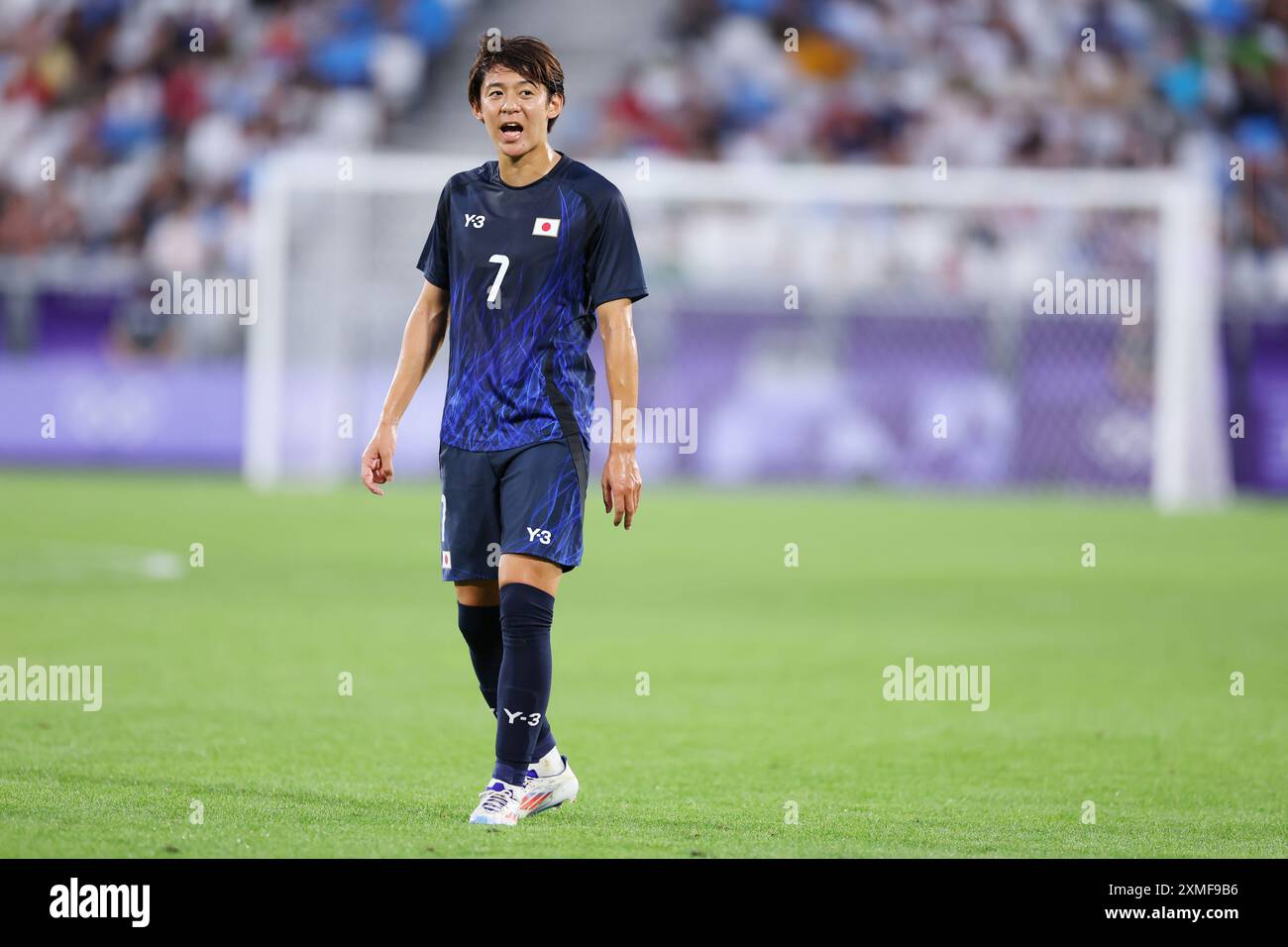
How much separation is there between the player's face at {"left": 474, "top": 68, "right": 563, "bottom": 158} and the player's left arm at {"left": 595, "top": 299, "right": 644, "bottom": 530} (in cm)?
54

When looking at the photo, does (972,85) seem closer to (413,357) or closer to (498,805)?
(413,357)

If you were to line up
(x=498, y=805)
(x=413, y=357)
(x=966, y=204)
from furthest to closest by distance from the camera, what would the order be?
(x=966, y=204) → (x=413, y=357) → (x=498, y=805)

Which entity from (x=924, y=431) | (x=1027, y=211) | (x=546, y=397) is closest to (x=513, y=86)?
(x=546, y=397)

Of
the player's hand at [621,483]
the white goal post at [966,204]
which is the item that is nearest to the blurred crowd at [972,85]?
the white goal post at [966,204]

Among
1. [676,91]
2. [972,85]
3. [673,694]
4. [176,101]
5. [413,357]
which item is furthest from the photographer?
[676,91]

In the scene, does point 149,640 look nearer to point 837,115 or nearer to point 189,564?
point 189,564

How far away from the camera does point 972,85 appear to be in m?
25.2

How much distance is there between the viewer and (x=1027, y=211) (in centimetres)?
2395

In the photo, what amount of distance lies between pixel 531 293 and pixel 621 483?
627 millimetres

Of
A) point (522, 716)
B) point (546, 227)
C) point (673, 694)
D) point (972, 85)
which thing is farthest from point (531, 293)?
point (972, 85)

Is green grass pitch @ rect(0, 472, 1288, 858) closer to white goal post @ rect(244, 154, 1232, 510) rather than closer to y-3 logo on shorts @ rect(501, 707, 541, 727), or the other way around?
y-3 logo on shorts @ rect(501, 707, 541, 727)

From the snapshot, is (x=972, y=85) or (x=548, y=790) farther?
(x=972, y=85)

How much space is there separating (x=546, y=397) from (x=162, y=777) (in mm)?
1801
